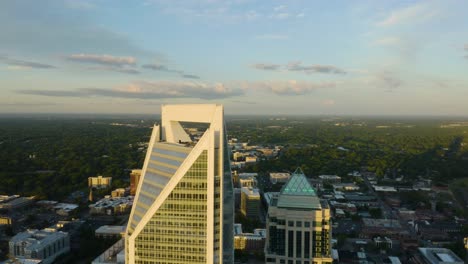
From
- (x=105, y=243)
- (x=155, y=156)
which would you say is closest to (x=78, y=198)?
(x=105, y=243)

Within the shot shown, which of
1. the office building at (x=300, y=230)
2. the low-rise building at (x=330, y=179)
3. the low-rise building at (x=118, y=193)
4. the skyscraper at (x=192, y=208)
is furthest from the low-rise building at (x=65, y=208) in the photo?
the low-rise building at (x=330, y=179)

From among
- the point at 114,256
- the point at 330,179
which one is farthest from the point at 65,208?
the point at 330,179

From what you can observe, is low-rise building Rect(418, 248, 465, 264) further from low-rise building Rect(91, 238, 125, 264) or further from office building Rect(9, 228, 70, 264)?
office building Rect(9, 228, 70, 264)

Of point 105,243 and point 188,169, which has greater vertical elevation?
point 188,169

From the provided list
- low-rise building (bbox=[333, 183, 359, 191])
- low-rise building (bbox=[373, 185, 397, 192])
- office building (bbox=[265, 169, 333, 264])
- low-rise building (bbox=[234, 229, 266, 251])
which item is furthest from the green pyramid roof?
low-rise building (bbox=[373, 185, 397, 192])

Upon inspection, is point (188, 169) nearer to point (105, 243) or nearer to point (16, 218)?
point (105, 243)

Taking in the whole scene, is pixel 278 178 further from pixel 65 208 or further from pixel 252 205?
pixel 65 208
